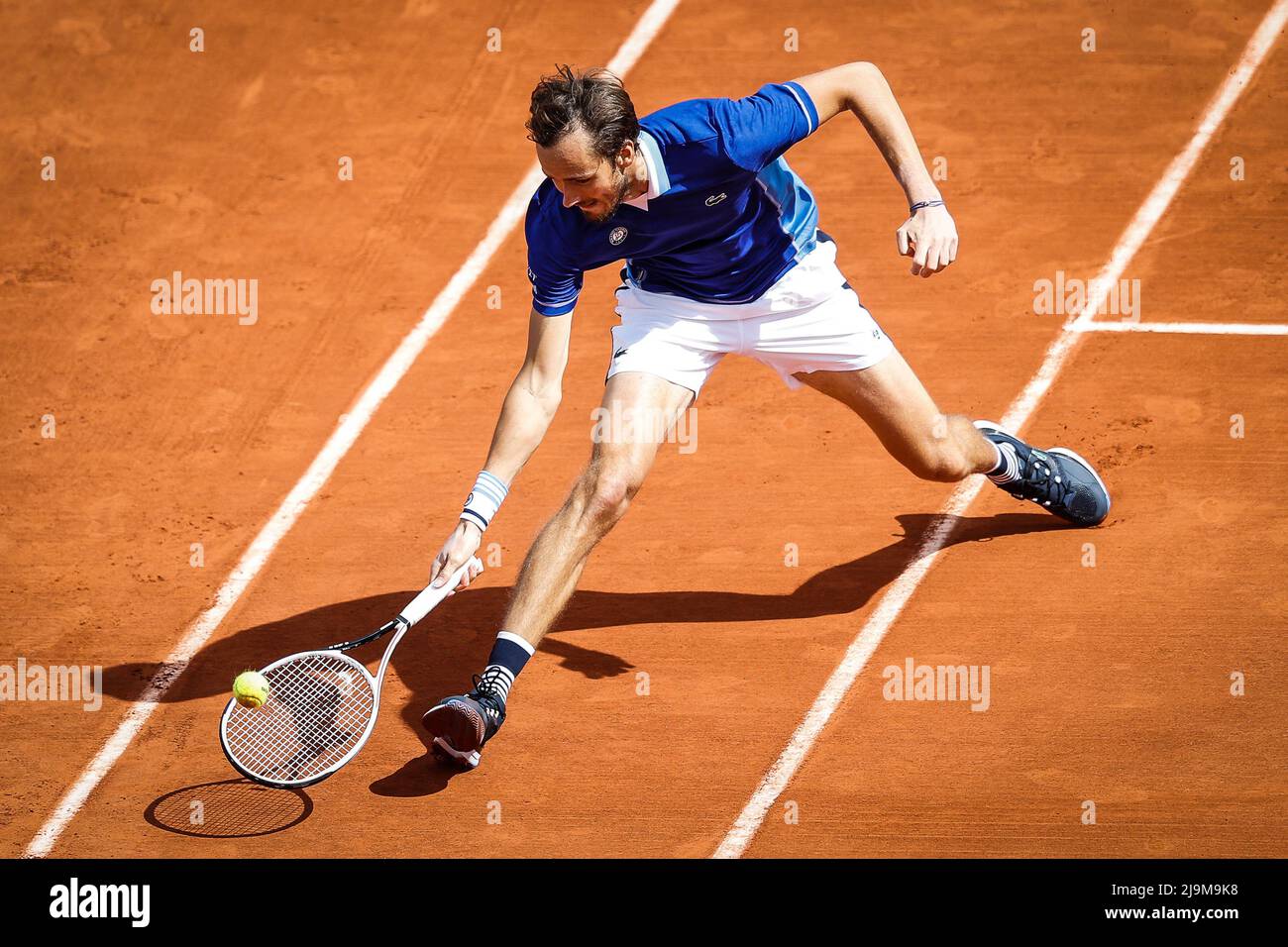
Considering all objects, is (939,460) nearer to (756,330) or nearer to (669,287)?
(756,330)

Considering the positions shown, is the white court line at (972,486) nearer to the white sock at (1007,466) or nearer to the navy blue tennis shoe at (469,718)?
the white sock at (1007,466)

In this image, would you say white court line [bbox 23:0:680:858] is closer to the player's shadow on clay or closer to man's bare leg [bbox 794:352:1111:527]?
the player's shadow on clay

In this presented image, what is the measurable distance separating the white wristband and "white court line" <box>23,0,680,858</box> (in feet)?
5.84

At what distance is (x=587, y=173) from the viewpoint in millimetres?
5574

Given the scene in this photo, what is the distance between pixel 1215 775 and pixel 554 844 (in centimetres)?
245

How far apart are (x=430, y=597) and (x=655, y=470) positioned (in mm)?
2326

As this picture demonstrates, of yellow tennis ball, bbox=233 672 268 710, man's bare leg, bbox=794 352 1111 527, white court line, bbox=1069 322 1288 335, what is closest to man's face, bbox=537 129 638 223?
man's bare leg, bbox=794 352 1111 527

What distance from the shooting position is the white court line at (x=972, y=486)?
19.4 ft

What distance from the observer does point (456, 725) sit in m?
5.72

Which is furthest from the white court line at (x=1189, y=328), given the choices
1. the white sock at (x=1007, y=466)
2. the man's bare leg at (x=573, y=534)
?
the man's bare leg at (x=573, y=534)

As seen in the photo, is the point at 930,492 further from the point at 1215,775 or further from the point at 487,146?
the point at 487,146

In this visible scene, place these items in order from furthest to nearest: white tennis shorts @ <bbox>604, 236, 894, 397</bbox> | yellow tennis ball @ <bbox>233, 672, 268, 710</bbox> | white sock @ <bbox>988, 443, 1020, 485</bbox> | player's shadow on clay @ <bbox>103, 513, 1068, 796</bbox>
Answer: white sock @ <bbox>988, 443, 1020, 485</bbox>, player's shadow on clay @ <bbox>103, 513, 1068, 796</bbox>, white tennis shorts @ <bbox>604, 236, 894, 397</bbox>, yellow tennis ball @ <bbox>233, 672, 268, 710</bbox>

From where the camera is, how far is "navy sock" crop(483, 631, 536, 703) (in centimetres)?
590

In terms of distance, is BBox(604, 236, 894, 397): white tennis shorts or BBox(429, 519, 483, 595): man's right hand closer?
BBox(429, 519, 483, 595): man's right hand
